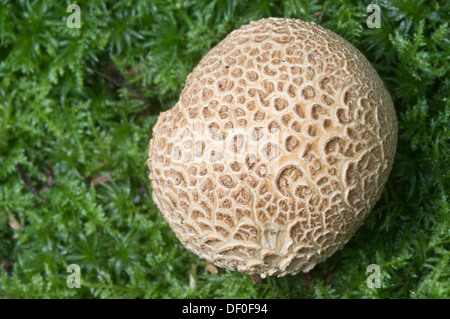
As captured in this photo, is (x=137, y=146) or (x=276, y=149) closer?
(x=276, y=149)

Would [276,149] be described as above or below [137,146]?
above

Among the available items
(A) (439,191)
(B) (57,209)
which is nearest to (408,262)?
(A) (439,191)

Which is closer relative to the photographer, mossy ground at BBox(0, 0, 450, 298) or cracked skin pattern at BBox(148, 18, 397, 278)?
cracked skin pattern at BBox(148, 18, 397, 278)

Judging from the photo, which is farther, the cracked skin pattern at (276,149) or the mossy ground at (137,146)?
the mossy ground at (137,146)

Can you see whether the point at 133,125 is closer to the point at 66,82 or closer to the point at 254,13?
the point at 66,82
